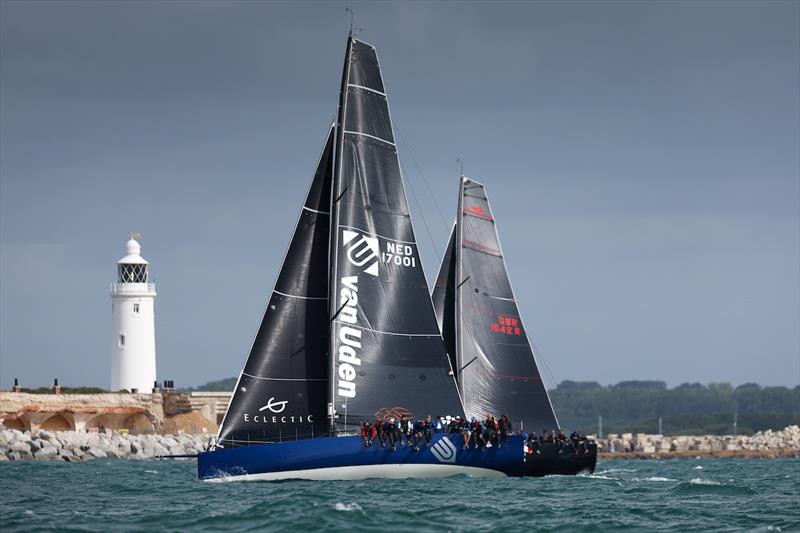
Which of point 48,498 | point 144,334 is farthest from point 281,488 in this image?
point 144,334

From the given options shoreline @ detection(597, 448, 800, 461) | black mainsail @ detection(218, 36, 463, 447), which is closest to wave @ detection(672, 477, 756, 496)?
black mainsail @ detection(218, 36, 463, 447)

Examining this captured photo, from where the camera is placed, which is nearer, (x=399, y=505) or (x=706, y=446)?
(x=399, y=505)

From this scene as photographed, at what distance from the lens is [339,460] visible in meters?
34.0

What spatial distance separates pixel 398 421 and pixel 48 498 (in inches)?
367

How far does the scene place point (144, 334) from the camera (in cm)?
7812

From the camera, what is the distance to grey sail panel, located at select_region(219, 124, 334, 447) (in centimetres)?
3469

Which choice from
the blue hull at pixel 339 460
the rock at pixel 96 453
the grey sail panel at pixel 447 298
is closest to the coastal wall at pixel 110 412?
the rock at pixel 96 453

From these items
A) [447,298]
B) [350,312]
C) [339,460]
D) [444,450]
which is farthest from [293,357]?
[447,298]

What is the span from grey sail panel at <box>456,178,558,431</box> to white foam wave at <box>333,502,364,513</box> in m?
15.4

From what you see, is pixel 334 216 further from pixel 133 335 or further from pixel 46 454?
pixel 133 335

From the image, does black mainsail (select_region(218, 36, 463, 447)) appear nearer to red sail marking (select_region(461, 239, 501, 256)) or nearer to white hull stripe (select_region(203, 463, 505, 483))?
white hull stripe (select_region(203, 463, 505, 483))

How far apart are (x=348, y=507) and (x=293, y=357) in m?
9.20

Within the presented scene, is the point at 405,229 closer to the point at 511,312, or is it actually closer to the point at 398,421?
the point at 398,421

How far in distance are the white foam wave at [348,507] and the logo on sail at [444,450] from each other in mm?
8192
